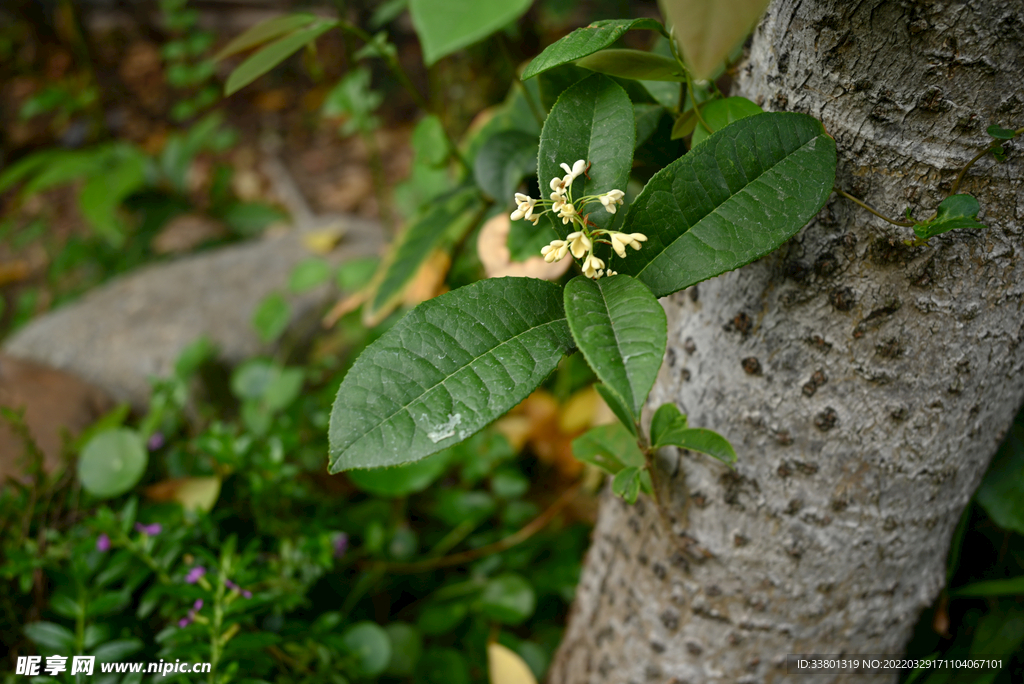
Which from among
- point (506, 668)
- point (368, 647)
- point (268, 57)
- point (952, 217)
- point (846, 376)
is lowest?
point (506, 668)

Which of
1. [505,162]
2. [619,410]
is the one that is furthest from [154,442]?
[619,410]

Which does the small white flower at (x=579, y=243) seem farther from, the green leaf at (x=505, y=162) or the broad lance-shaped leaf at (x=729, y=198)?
the green leaf at (x=505, y=162)

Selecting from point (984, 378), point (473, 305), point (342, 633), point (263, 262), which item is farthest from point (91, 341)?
point (984, 378)

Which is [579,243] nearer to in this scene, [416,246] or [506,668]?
[416,246]

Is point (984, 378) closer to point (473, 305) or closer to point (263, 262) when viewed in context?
point (473, 305)

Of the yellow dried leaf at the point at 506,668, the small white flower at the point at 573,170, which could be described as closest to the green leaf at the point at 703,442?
the small white flower at the point at 573,170

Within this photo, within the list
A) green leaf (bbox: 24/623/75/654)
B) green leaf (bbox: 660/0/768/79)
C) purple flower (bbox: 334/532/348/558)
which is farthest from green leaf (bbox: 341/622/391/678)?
green leaf (bbox: 660/0/768/79)
